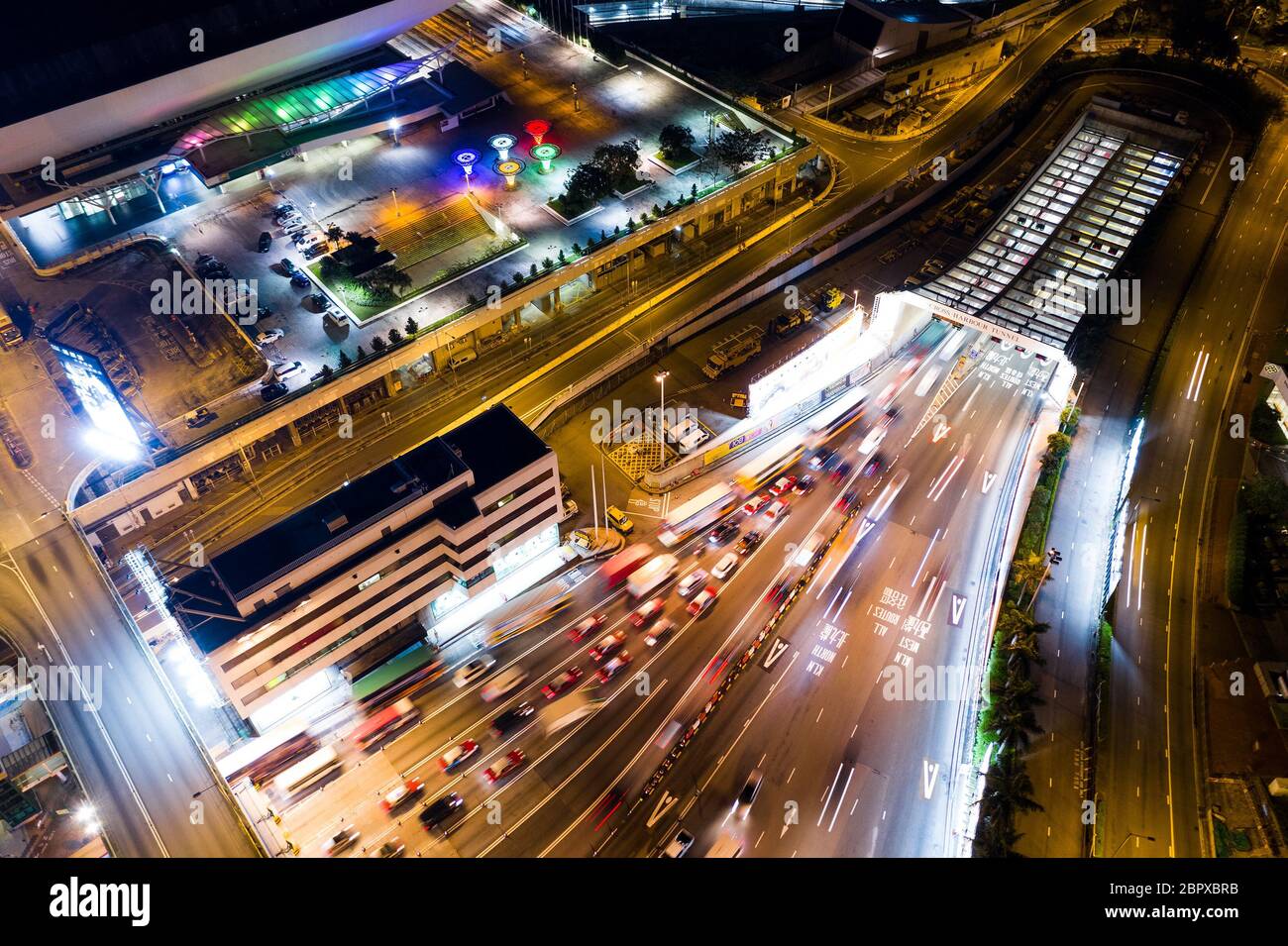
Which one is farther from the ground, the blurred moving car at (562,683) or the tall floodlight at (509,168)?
the tall floodlight at (509,168)

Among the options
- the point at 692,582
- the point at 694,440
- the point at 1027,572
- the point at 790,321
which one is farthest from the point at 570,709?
the point at 790,321

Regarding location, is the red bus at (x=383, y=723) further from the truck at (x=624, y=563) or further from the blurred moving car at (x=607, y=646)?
the truck at (x=624, y=563)

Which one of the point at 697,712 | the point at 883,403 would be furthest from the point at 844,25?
the point at 697,712

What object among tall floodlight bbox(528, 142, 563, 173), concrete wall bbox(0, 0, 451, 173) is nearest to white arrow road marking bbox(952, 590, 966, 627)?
tall floodlight bbox(528, 142, 563, 173)

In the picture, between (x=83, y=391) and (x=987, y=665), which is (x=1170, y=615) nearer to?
(x=987, y=665)

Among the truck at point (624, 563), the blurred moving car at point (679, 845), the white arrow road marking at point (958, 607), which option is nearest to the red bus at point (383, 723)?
the truck at point (624, 563)

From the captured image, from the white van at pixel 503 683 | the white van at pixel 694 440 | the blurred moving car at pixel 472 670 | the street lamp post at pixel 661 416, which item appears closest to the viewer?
the white van at pixel 503 683

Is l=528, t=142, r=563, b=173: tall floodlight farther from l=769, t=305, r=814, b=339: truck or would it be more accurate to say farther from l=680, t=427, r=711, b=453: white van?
l=680, t=427, r=711, b=453: white van
